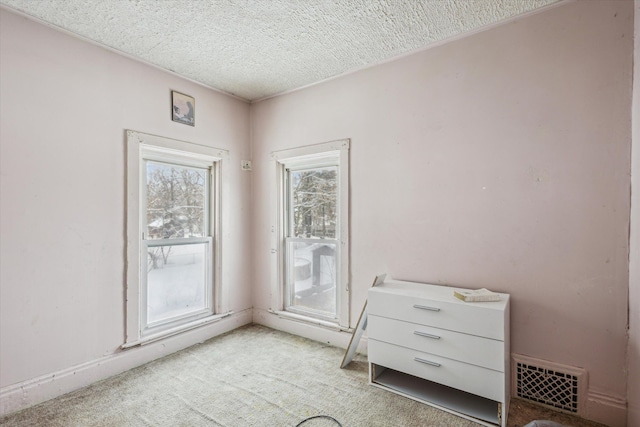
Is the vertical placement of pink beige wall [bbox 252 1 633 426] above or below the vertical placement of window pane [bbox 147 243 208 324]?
above

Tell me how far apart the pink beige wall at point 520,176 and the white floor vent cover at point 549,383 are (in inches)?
2.1

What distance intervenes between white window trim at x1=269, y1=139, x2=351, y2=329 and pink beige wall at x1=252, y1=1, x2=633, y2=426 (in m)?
0.10

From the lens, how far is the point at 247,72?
297cm

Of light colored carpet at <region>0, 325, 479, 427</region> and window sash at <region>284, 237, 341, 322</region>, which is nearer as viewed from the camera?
light colored carpet at <region>0, 325, 479, 427</region>

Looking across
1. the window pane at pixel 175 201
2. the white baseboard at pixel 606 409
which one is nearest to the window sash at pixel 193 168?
the window pane at pixel 175 201

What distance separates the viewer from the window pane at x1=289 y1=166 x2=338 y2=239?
10.5ft

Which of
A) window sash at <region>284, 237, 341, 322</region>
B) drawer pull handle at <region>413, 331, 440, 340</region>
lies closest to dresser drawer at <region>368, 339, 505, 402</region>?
drawer pull handle at <region>413, 331, 440, 340</region>

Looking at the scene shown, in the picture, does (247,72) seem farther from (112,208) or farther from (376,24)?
(112,208)

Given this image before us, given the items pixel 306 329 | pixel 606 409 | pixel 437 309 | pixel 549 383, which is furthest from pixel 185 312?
pixel 606 409

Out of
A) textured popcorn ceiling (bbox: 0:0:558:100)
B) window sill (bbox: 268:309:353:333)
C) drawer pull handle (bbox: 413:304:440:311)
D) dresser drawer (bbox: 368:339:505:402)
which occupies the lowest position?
window sill (bbox: 268:309:353:333)

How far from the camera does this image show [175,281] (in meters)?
3.07

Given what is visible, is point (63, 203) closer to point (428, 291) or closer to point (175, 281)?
point (175, 281)

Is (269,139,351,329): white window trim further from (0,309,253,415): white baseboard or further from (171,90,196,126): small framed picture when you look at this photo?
(171,90,196,126): small framed picture

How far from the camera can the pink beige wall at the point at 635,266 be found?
169 cm
